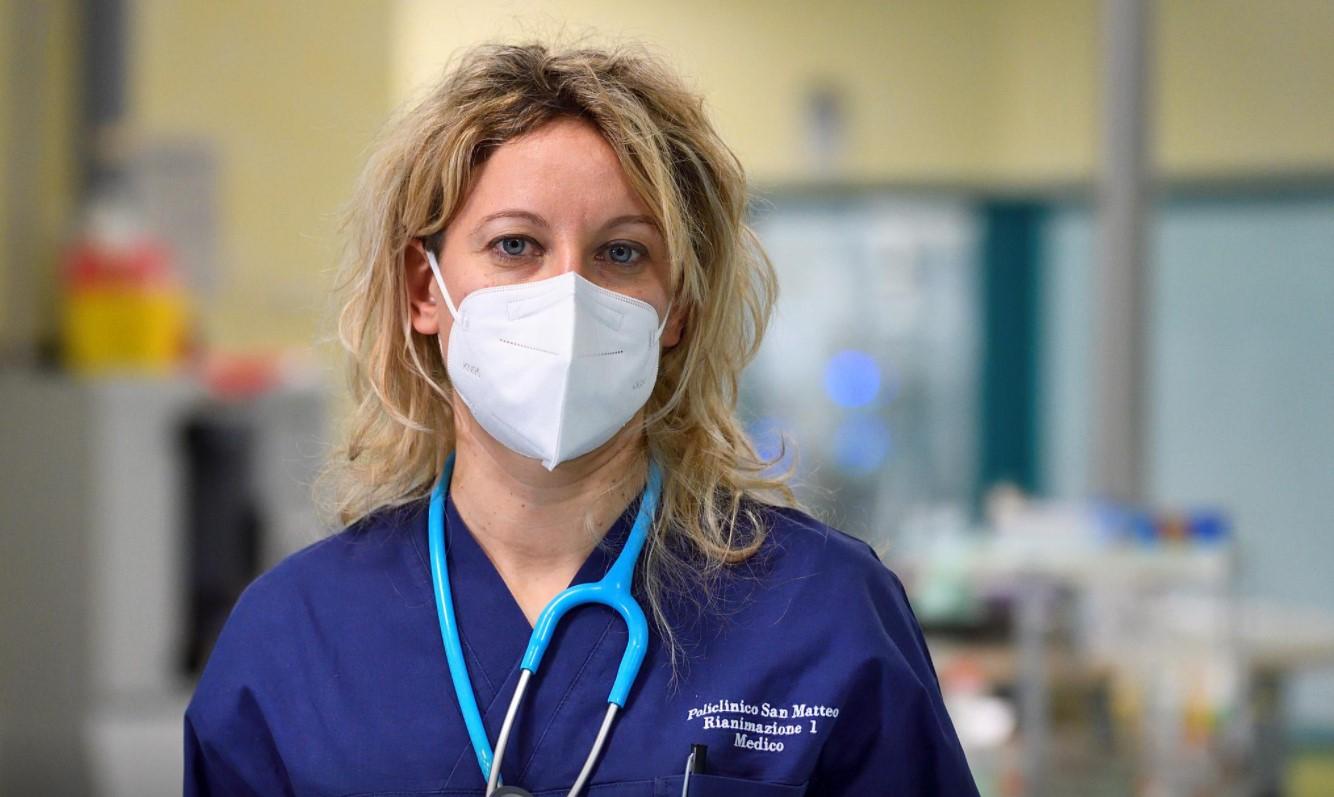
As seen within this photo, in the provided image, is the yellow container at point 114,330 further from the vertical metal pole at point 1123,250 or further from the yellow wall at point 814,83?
the vertical metal pole at point 1123,250

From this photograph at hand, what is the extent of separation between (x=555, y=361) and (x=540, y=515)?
5.9 inches

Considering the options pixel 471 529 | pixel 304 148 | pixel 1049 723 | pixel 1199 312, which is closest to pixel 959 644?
pixel 1049 723

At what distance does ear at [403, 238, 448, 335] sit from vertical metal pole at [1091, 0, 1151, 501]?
3859 mm

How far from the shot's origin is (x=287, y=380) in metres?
3.55

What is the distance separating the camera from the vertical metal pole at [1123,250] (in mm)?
4777

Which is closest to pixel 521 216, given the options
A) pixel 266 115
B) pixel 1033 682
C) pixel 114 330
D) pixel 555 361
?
A: pixel 555 361

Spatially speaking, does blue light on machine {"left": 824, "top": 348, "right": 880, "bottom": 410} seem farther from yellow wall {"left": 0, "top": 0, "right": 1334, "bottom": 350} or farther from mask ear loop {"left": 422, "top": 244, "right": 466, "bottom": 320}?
mask ear loop {"left": 422, "top": 244, "right": 466, "bottom": 320}

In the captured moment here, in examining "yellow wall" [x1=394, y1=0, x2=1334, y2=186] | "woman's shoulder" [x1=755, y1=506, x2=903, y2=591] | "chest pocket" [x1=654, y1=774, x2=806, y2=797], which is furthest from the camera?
"yellow wall" [x1=394, y1=0, x2=1334, y2=186]

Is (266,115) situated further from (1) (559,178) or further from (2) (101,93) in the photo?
(1) (559,178)

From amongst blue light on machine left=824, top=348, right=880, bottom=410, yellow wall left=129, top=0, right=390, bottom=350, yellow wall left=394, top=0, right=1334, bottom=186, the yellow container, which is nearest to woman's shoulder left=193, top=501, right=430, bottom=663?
the yellow container

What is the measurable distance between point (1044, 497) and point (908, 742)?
18.9 feet

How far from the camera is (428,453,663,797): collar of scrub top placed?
1136 mm

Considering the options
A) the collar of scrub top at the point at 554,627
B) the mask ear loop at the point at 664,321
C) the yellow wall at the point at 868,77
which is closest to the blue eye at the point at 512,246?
the mask ear loop at the point at 664,321

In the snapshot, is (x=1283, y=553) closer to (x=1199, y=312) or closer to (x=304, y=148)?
(x=1199, y=312)
